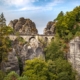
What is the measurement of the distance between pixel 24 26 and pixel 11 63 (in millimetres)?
13680

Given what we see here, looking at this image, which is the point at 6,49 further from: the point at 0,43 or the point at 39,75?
the point at 39,75

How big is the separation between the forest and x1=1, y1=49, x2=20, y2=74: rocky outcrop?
0.60 m

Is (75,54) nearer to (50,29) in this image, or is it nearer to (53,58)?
(53,58)

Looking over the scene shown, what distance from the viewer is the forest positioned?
34.2m

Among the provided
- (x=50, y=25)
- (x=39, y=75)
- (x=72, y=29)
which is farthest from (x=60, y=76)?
(x=50, y=25)

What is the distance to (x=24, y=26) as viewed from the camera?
159 ft

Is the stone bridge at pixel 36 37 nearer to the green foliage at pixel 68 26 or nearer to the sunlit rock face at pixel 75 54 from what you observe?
the green foliage at pixel 68 26

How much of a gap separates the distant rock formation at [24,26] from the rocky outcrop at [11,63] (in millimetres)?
10641

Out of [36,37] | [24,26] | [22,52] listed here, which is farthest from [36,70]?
[24,26]

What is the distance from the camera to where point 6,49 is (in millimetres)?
34719

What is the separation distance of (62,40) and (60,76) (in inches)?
366

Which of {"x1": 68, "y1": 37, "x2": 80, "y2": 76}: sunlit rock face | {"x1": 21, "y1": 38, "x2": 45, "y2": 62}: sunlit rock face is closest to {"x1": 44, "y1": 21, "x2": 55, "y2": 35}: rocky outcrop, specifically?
{"x1": 21, "y1": 38, "x2": 45, "y2": 62}: sunlit rock face

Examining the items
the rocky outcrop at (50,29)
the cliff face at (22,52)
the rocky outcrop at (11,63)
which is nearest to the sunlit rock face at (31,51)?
the cliff face at (22,52)

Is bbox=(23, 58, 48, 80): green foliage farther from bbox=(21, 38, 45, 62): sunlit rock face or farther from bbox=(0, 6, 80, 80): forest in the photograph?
bbox=(21, 38, 45, 62): sunlit rock face
